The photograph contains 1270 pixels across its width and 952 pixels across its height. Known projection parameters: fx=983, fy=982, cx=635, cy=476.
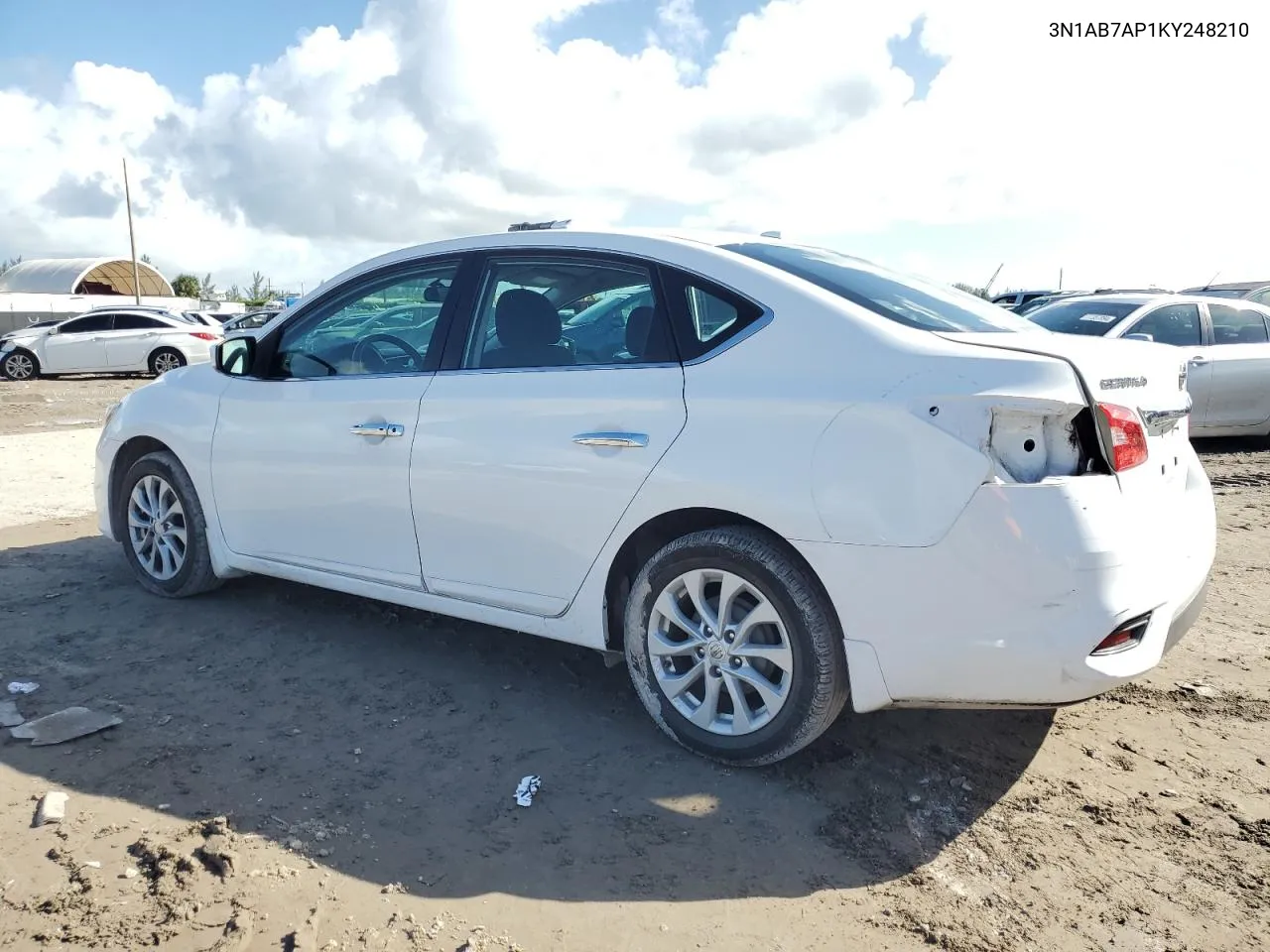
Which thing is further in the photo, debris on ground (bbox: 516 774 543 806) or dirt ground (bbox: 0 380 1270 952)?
debris on ground (bbox: 516 774 543 806)

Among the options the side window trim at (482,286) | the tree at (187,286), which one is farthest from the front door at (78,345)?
the tree at (187,286)

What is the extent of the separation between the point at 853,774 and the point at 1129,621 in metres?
0.99

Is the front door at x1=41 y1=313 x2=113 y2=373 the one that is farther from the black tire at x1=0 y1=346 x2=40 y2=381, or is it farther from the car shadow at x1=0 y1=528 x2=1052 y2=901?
the car shadow at x1=0 y1=528 x2=1052 y2=901

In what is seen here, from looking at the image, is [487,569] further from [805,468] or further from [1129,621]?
[1129,621]

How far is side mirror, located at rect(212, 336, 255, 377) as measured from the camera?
4.54 metres

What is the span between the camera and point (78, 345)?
791 inches

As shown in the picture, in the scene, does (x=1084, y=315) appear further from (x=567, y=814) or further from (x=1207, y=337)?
(x=567, y=814)

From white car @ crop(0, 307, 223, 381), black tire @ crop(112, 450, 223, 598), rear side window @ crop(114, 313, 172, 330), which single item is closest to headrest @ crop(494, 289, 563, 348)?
black tire @ crop(112, 450, 223, 598)

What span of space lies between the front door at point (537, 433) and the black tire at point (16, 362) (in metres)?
20.0

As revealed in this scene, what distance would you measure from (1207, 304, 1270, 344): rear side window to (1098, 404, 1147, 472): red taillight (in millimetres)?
8179

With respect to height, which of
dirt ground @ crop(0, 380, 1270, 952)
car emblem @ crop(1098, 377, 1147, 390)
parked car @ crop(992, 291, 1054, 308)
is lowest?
dirt ground @ crop(0, 380, 1270, 952)

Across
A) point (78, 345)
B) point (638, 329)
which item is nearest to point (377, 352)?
point (638, 329)

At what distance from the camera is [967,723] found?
358 cm

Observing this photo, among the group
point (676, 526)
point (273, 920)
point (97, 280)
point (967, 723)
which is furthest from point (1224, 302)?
point (97, 280)
